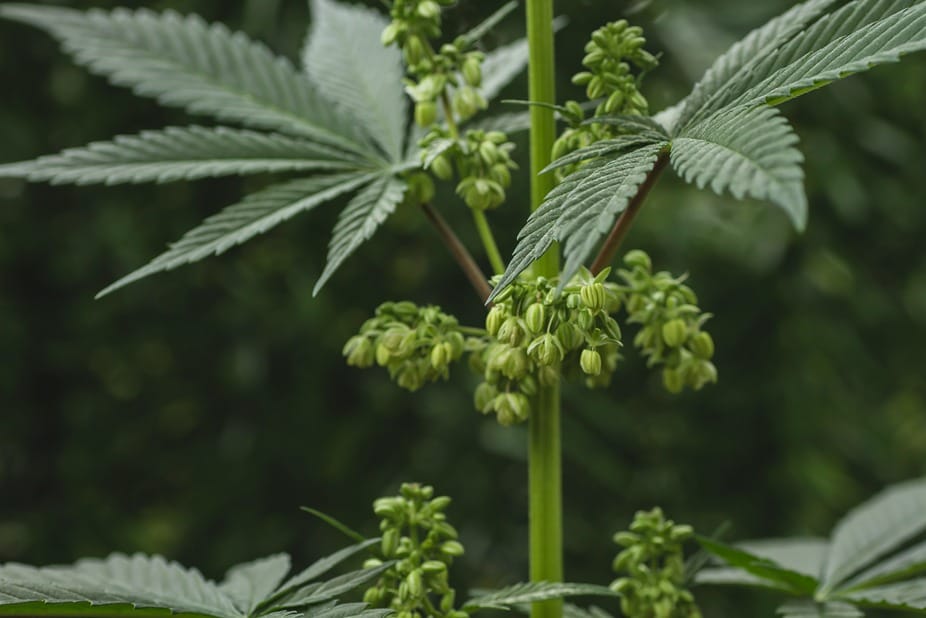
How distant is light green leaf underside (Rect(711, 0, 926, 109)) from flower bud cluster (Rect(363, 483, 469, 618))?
36cm

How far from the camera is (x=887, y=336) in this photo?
290 centimetres

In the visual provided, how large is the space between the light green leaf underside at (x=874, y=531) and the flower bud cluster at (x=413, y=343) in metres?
0.52

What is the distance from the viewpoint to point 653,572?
867 millimetres

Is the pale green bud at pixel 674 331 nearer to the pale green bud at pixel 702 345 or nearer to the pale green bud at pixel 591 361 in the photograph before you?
the pale green bud at pixel 702 345

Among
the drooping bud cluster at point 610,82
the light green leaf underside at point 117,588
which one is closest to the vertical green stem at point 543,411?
the drooping bud cluster at point 610,82

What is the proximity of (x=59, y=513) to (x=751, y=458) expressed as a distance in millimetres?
1852

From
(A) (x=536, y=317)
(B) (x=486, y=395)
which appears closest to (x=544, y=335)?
(A) (x=536, y=317)

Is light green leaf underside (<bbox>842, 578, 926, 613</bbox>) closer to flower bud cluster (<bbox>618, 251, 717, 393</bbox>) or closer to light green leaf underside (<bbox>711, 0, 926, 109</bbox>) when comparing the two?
flower bud cluster (<bbox>618, 251, 717, 393</bbox>)

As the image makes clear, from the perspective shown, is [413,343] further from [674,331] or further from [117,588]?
[117,588]

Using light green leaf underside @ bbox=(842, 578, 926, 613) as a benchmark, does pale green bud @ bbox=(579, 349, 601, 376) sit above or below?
above

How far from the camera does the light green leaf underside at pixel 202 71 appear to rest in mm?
938

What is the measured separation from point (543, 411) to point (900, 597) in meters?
0.33

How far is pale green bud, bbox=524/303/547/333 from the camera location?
26.6 inches

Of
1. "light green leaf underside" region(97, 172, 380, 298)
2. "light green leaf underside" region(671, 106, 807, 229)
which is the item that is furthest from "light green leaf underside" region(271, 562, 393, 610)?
"light green leaf underside" region(671, 106, 807, 229)
